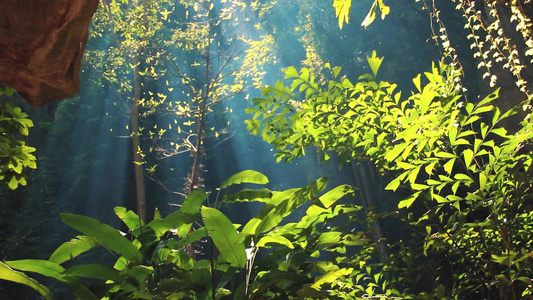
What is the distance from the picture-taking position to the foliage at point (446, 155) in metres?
1.25

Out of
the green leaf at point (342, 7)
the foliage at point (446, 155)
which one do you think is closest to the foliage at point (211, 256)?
the green leaf at point (342, 7)

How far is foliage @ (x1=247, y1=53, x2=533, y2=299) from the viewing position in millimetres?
1255

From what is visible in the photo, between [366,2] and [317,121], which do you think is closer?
[317,121]

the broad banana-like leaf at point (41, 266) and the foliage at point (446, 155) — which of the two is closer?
the broad banana-like leaf at point (41, 266)

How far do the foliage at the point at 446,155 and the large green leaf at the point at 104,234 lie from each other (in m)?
0.82

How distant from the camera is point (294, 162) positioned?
13047 millimetres

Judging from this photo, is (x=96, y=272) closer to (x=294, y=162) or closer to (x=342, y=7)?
(x=342, y=7)

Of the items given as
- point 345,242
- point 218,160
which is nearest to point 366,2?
point 218,160

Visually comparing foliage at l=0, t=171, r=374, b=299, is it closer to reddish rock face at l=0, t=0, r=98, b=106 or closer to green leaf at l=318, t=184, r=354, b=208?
green leaf at l=318, t=184, r=354, b=208

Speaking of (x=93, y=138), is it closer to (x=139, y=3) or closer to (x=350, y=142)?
(x=139, y=3)

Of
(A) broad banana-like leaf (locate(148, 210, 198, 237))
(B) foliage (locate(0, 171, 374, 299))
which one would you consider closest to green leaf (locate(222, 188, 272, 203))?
(B) foliage (locate(0, 171, 374, 299))

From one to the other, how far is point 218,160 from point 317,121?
36.6 feet

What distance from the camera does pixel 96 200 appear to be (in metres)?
11.5

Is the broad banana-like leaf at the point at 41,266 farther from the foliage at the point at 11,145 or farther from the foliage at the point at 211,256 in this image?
the foliage at the point at 11,145
